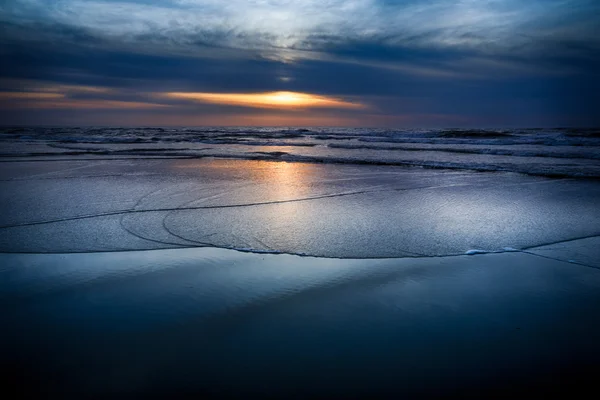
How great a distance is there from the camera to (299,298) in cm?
271

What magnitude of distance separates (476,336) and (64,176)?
924 cm

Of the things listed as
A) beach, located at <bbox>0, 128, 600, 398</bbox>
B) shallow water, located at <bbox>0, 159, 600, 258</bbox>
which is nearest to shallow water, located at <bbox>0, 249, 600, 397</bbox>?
beach, located at <bbox>0, 128, 600, 398</bbox>

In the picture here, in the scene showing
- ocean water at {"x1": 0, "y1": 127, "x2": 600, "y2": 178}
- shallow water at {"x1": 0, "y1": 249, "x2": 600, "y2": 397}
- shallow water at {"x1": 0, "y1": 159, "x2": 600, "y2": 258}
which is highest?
ocean water at {"x1": 0, "y1": 127, "x2": 600, "y2": 178}

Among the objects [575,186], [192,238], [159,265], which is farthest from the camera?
[575,186]

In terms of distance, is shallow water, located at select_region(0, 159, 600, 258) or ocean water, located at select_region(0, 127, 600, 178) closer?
shallow water, located at select_region(0, 159, 600, 258)

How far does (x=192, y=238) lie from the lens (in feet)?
13.5

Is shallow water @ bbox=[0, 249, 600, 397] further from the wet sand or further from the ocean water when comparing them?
the ocean water

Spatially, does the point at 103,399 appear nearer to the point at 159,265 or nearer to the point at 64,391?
the point at 64,391

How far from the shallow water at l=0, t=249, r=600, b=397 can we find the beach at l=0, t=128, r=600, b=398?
1 cm

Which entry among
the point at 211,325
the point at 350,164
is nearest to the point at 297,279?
the point at 211,325

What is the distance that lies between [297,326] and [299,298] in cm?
37

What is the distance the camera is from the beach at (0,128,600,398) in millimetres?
1892

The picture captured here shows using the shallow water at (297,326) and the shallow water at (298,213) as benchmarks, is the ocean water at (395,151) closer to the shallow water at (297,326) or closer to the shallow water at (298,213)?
the shallow water at (298,213)

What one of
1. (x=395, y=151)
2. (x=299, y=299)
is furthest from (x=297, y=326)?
(x=395, y=151)
